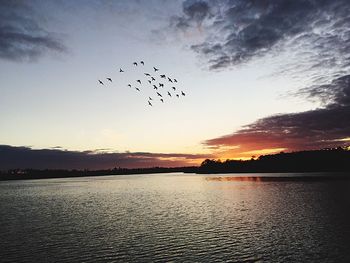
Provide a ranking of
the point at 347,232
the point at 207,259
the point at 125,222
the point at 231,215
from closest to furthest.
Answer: the point at 207,259
the point at 347,232
the point at 125,222
the point at 231,215

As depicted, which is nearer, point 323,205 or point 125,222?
point 125,222

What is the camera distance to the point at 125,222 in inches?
1812

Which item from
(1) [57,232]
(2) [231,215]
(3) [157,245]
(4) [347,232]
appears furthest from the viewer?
(2) [231,215]

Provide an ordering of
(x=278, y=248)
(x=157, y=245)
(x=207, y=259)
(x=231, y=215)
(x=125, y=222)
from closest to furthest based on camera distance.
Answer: (x=207, y=259) < (x=278, y=248) < (x=157, y=245) < (x=125, y=222) < (x=231, y=215)

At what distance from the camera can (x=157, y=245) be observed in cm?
3153

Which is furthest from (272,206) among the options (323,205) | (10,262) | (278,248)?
(10,262)

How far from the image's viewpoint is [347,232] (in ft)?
114

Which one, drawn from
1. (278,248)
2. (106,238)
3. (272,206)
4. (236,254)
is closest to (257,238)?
(278,248)

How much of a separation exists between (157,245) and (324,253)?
14227 mm

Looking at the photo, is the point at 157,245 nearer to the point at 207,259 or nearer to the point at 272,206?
the point at 207,259

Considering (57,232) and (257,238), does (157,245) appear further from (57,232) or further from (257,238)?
(57,232)

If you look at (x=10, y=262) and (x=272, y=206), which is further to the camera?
(x=272, y=206)

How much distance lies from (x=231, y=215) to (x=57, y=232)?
24048 millimetres

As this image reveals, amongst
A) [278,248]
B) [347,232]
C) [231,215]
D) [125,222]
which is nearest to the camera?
[278,248]
